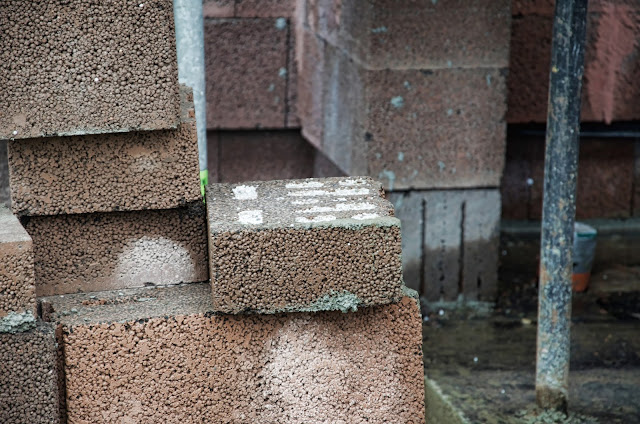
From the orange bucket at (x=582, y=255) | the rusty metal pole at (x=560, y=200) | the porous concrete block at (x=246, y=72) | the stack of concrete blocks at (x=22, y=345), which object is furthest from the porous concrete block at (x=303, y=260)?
the porous concrete block at (x=246, y=72)

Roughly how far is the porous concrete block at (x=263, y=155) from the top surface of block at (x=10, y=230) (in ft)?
13.5

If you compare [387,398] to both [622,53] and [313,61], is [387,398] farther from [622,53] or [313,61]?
[622,53]

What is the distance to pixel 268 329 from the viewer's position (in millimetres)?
2959

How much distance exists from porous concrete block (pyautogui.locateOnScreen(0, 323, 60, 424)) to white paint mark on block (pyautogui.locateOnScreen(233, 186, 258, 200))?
736 mm

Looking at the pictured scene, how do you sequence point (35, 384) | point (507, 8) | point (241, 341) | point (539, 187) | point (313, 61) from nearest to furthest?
point (35, 384) < point (241, 341) < point (507, 8) < point (313, 61) < point (539, 187)

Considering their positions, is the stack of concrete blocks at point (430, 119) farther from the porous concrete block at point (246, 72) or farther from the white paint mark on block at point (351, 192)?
the white paint mark on block at point (351, 192)

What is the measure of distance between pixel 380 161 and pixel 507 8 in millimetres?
1219

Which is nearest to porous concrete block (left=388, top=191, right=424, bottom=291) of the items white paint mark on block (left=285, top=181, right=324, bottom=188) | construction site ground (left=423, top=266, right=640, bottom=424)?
construction site ground (left=423, top=266, right=640, bottom=424)

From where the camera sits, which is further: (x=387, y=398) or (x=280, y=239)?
(x=387, y=398)

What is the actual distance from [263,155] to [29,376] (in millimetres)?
4521

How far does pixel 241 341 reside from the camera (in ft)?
9.67

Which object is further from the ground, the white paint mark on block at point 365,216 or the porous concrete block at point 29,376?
the white paint mark on block at point 365,216

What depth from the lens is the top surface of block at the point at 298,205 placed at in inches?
111

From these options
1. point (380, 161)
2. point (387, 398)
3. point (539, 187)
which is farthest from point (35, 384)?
point (539, 187)
